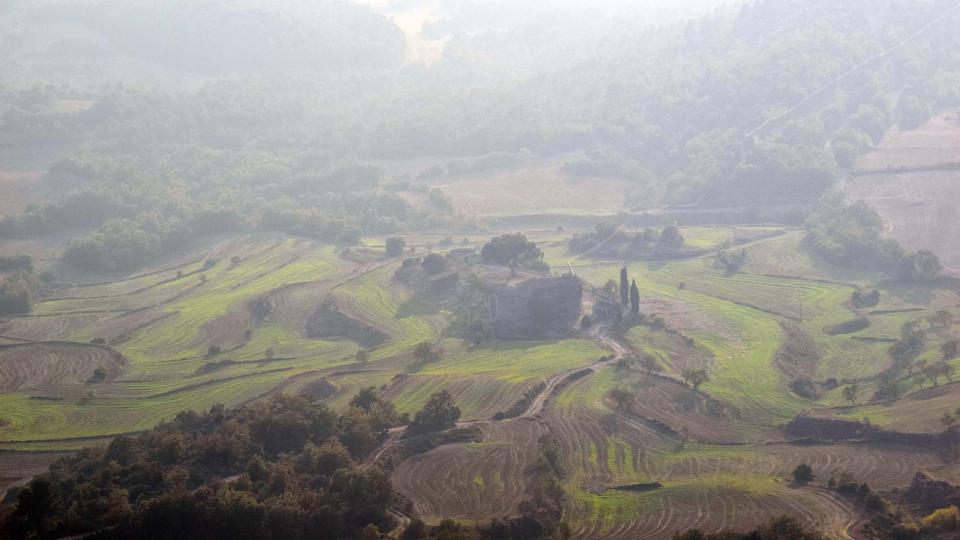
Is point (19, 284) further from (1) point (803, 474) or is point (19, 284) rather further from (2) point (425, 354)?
(1) point (803, 474)

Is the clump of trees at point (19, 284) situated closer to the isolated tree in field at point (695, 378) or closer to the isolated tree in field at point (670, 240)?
the isolated tree in field at point (695, 378)

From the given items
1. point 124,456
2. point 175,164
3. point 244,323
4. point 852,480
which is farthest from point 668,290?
point 175,164

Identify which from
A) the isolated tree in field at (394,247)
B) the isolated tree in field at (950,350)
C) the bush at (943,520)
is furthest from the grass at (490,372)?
the bush at (943,520)

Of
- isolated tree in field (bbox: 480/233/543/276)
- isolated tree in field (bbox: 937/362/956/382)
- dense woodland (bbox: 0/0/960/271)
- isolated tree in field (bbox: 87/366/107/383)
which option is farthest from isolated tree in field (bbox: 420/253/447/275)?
isolated tree in field (bbox: 937/362/956/382)

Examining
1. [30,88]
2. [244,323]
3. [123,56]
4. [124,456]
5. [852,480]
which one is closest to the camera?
[852,480]

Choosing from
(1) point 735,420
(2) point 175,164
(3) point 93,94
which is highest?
(3) point 93,94

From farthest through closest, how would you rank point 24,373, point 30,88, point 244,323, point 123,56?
point 123,56
point 30,88
point 244,323
point 24,373

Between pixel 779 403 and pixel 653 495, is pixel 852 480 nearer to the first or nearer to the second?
pixel 653 495
